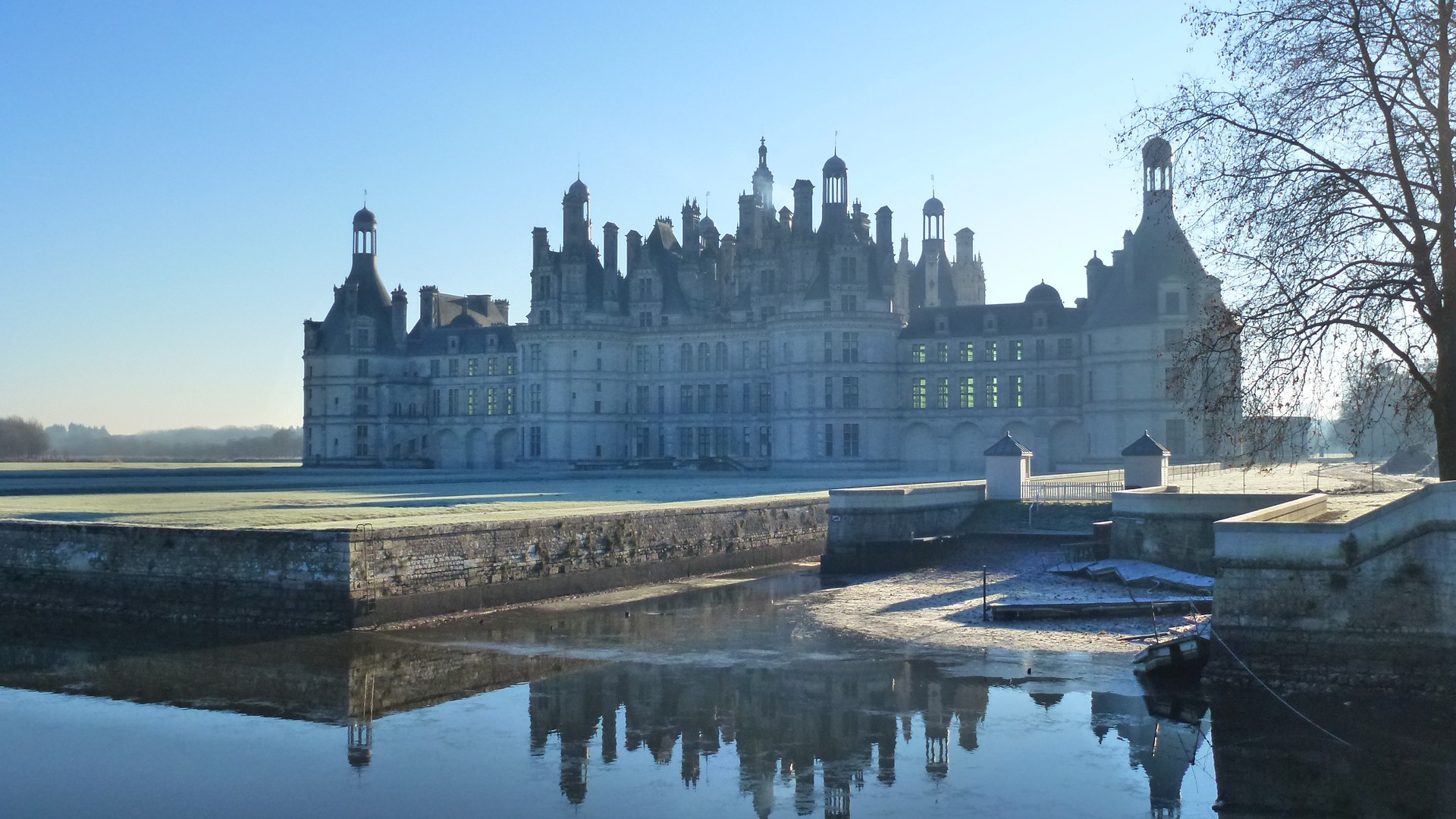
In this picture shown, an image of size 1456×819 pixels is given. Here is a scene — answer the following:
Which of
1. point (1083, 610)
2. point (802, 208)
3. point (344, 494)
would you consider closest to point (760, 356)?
point (802, 208)

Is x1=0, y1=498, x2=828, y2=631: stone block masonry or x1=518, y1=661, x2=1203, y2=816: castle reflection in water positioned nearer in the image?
x1=518, y1=661, x2=1203, y2=816: castle reflection in water

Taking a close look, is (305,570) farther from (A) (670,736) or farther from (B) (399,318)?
(B) (399,318)

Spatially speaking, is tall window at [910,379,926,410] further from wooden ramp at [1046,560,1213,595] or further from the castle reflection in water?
the castle reflection in water

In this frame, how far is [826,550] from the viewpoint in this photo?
109 feet

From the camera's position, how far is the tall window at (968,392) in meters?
63.5

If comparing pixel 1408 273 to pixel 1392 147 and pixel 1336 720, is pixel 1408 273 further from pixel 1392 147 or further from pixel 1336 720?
pixel 1336 720

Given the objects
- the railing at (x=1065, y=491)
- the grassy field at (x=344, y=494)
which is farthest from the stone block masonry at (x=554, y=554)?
the railing at (x=1065, y=491)

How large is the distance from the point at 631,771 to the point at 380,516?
15.2 meters

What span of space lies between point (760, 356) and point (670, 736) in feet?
178

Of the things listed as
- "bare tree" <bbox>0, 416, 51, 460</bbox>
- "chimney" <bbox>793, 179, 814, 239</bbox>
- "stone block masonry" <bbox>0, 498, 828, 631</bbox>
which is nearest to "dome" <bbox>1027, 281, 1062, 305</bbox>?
"chimney" <bbox>793, 179, 814, 239</bbox>

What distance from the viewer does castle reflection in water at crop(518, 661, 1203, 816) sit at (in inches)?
521

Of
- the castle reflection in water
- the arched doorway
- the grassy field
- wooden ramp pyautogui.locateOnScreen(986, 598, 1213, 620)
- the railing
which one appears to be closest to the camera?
the castle reflection in water

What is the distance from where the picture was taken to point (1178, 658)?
16641mm

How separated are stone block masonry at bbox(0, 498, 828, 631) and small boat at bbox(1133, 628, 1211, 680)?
12.6 meters
